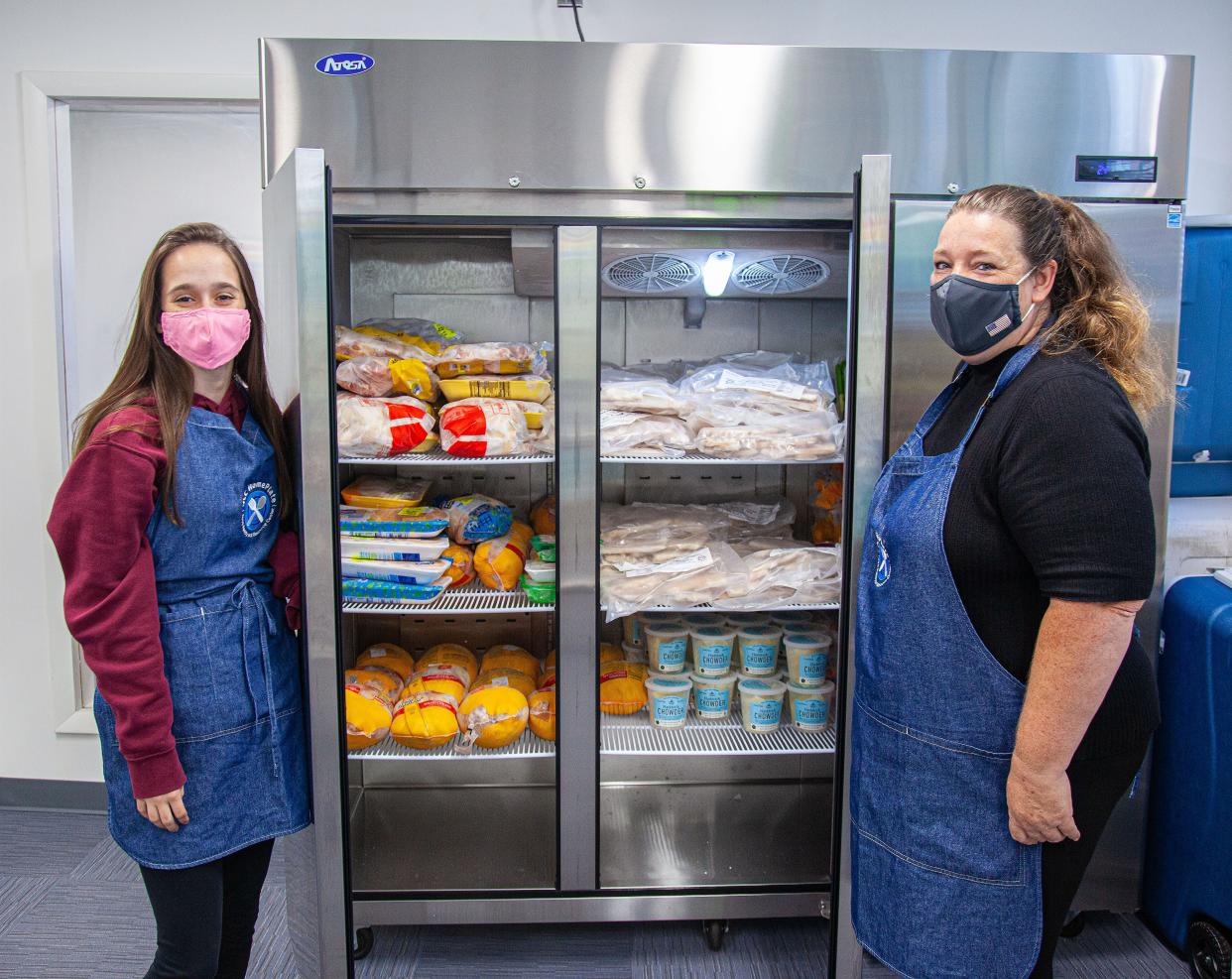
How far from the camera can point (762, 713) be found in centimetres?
227

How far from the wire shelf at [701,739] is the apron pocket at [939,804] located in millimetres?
640

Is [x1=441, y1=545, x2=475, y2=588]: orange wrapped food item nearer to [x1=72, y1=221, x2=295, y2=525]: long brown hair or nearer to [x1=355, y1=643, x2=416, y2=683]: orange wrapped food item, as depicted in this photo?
[x1=355, y1=643, x2=416, y2=683]: orange wrapped food item

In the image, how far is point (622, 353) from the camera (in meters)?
2.64

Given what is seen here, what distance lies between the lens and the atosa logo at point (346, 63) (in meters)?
1.91

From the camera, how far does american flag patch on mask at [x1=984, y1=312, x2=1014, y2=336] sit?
134 cm

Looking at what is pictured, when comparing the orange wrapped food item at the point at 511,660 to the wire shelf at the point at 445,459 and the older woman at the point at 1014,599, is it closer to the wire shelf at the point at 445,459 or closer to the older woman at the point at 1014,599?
the wire shelf at the point at 445,459

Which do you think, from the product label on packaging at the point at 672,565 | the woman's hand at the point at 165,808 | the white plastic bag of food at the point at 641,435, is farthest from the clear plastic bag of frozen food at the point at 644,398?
the woman's hand at the point at 165,808

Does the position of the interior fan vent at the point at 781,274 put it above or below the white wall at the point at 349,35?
below

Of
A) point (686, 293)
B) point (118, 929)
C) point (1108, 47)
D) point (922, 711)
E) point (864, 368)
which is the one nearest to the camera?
point (922, 711)

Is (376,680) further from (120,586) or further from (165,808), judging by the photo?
(120,586)

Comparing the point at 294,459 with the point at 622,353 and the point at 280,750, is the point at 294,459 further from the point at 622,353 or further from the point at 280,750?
the point at 622,353

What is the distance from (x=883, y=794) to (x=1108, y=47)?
8.73 feet

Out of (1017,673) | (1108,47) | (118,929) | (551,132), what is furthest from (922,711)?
(1108,47)

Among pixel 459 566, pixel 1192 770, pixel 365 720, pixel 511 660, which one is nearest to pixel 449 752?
pixel 365 720
